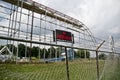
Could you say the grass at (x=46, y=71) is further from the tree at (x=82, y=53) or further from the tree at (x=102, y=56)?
the tree at (x=102, y=56)

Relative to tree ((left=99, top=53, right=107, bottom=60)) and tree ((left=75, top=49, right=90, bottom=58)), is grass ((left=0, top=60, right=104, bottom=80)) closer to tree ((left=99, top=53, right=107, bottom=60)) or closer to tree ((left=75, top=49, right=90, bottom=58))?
tree ((left=75, top=49, right=90, bottom=58))

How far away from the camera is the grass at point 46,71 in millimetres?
2993

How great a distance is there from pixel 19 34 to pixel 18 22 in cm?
135

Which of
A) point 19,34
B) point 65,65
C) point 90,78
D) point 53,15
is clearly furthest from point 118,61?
point 53,15

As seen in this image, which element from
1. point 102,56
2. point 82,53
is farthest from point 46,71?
point 102,56

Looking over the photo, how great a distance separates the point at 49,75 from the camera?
3.55 m

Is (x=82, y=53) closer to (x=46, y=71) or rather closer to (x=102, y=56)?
(x=102, y=56)

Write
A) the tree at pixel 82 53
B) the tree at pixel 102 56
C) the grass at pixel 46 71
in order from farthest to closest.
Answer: the tree at pixel 102 56
the tree at pixel 82 53
the grass at pixel 46 71

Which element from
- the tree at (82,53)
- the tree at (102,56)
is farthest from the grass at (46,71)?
the tree at (102,56)

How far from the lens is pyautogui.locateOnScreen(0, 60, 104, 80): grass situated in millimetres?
2993

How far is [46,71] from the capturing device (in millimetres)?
3541

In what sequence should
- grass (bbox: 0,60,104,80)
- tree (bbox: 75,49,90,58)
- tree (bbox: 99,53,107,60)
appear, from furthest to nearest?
tree (bbox: 99,53,107,60), tree (bbox: 75,49,90,58), grass (bbox: 0,60,104,80)

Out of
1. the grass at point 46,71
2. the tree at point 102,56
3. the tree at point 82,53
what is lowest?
the grass at point 46,71

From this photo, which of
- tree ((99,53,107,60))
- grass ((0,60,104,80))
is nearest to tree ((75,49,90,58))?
grass ((0,60,104,80))
